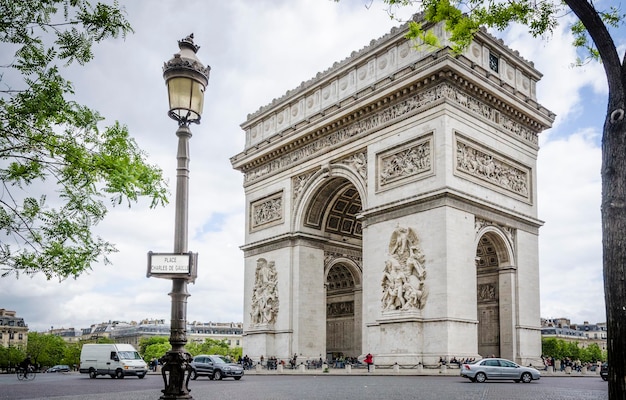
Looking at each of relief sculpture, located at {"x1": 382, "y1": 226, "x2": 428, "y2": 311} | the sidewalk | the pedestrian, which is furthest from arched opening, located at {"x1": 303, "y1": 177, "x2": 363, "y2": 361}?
the pedestrian

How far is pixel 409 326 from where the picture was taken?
29188 mm

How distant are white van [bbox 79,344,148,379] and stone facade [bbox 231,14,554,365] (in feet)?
22.3

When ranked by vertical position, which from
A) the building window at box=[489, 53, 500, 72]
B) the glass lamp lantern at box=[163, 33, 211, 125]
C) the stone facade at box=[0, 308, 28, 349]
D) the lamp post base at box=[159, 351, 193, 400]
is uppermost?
the building window at box=[489, 53, 500, 72]

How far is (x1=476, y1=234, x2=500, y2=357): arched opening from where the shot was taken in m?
32.3

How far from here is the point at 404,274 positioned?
99.3 feet

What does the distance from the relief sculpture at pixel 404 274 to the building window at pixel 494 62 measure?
9545mm

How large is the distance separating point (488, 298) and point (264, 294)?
1296 cm

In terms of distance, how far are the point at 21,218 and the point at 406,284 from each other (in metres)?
23.0

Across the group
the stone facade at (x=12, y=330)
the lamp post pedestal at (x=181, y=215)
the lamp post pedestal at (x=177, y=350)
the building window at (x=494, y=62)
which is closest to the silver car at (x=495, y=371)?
the building window at (x=494, y=62)

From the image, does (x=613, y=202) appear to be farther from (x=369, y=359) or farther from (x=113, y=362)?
(x=113, y=362)

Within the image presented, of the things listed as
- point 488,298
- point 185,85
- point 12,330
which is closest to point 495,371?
point 488,298

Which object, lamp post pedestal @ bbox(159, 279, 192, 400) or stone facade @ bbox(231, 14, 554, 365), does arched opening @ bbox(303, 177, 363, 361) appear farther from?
lamp post pedestal @ bbox(159, 279, 192, 400)

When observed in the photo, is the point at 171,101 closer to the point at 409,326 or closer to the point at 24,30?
the point at 24,30

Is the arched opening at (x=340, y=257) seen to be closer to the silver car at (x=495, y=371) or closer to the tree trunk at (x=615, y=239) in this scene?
the silver car at (x=495, y=371)
